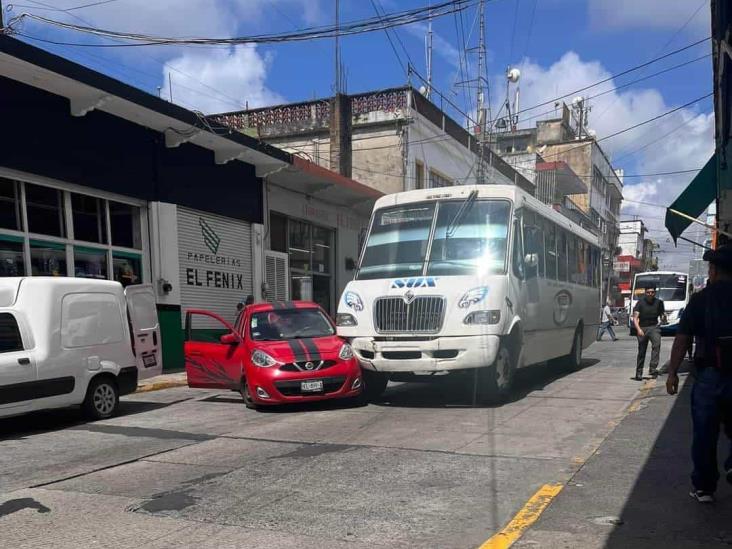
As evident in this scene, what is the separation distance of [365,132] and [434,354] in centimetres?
1667

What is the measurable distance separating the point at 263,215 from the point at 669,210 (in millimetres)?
10587

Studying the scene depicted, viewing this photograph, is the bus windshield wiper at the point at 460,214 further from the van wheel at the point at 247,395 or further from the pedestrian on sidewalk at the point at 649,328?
the pedestrian on sidewalk at the point at 649,328

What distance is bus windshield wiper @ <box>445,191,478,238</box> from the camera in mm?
9234

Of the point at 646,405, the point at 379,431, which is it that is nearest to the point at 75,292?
the point at 379,431

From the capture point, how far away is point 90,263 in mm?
12906

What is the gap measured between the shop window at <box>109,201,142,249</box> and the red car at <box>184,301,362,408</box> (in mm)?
4030

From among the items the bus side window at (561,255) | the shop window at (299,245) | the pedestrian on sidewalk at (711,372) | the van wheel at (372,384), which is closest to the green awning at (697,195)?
the bus side window at (561,255)

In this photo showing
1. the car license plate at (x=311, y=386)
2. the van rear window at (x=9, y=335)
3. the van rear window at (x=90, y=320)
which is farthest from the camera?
the car license plate at (x=311, y=386)

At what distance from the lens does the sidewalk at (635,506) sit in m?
3.73

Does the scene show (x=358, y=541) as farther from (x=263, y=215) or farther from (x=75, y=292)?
(x=263, y=215)

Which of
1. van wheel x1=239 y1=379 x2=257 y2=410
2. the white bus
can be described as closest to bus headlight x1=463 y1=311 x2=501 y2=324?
the white bus

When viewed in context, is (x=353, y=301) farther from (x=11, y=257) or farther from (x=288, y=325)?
(x=11, y=257)

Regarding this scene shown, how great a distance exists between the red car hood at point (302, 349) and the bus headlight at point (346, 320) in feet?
1.15

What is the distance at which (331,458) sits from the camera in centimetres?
586
